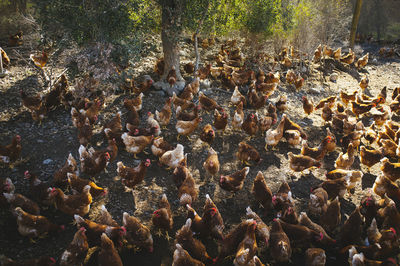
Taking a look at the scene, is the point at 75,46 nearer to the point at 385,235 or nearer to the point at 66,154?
the point at 66,154

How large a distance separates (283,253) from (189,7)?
29.1ft

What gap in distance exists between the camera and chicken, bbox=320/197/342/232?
5.91 m

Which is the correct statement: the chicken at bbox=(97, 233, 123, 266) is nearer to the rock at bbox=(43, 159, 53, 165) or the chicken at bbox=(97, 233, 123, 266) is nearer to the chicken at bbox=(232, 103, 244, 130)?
the rock at bbox=(43, 159, 53, 165)

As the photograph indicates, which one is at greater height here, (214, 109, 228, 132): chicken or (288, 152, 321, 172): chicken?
(214, 109, 228, 132): chicken

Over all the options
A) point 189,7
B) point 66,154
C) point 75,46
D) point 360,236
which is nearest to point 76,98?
point 75,46

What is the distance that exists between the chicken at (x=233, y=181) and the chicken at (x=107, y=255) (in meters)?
2.83

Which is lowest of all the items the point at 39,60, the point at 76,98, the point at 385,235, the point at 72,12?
the point at 385,235

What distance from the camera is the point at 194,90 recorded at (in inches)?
440

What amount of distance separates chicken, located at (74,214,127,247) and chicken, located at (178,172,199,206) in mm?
1412

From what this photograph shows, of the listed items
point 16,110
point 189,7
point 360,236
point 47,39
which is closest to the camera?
point 360,236

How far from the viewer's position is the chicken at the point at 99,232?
5.04 meters

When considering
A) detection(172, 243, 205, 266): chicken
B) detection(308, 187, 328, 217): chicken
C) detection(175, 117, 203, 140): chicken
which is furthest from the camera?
A: detection(175, 117, 203, 140): chicken

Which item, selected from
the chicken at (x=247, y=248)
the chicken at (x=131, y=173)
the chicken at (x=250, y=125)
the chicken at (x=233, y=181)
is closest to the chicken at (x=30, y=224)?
the chicken at (x=131, y=173)

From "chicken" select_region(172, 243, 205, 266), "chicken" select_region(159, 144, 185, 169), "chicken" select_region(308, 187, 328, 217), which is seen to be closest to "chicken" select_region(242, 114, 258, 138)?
"chicken" select_region(159, 144, 185, 169)
